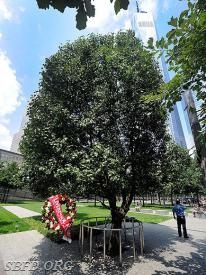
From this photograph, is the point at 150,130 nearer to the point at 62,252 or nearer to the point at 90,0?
the point at 62,252

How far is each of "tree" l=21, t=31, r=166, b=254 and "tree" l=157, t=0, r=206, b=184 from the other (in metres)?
3.49

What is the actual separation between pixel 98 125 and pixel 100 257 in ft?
18.9

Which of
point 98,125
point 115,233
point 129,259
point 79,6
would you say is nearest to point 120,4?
point 79,6

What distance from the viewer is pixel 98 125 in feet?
38.7

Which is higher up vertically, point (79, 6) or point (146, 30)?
point (146, 30)

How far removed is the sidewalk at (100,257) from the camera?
9648mm

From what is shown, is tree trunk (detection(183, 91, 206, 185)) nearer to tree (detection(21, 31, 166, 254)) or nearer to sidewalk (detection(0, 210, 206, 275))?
tree (detection(21, 31, 166, 254))

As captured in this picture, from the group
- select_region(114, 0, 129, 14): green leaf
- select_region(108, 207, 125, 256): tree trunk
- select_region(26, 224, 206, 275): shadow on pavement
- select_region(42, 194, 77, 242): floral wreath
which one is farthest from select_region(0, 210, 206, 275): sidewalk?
select_region(114, 0, 129, 14): green leaf

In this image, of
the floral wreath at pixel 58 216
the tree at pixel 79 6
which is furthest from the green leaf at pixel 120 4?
the floral wreath at pixel 58 216

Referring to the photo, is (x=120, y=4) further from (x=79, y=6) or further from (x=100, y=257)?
(x=100, y=257)

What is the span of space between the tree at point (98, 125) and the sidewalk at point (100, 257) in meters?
2.42

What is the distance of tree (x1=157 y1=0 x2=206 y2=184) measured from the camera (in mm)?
5941

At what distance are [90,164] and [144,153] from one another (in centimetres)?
302

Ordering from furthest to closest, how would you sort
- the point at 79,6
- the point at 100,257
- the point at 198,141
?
the point at 100,257 → the point at 198,141 → the point at 79,6
